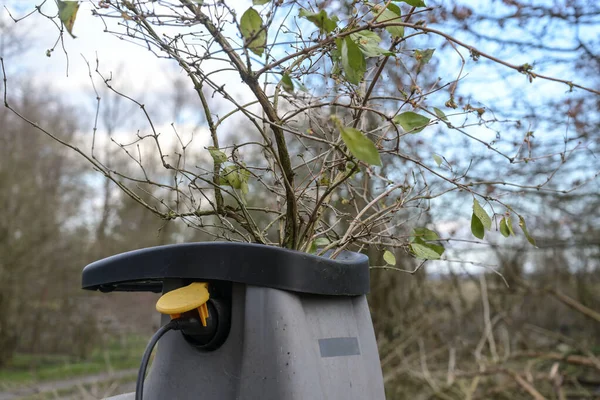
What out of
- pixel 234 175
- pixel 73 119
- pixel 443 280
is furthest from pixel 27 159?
pixel 234 175

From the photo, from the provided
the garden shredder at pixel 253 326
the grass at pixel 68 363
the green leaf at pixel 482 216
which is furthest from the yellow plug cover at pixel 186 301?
the grass at pixel 68 363

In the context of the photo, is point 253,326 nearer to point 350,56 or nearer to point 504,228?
point 350,56

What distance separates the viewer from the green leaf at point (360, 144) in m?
0.78

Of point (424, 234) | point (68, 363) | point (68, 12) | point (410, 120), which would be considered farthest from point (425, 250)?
point (68, 363)

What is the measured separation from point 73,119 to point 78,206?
1.90 m

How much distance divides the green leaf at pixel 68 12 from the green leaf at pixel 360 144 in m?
0.42

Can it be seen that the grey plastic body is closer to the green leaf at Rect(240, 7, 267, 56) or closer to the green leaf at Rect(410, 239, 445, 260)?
→ the green leaf at Rect(410, 239, 445, 260)

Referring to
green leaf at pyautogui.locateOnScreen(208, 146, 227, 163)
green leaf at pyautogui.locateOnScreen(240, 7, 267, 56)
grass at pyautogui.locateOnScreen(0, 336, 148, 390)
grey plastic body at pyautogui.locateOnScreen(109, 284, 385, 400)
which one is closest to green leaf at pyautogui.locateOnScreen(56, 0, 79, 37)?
green leaf at pyautogui.locateOnScreen(240, 7, 267, 56)

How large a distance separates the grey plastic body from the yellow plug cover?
2.0 inches

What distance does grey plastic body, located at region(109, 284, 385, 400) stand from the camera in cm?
88

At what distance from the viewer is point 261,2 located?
3.01ft

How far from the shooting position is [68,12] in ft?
2.70

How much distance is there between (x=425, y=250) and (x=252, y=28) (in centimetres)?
57

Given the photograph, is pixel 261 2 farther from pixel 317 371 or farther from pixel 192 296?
pixel 317 371
